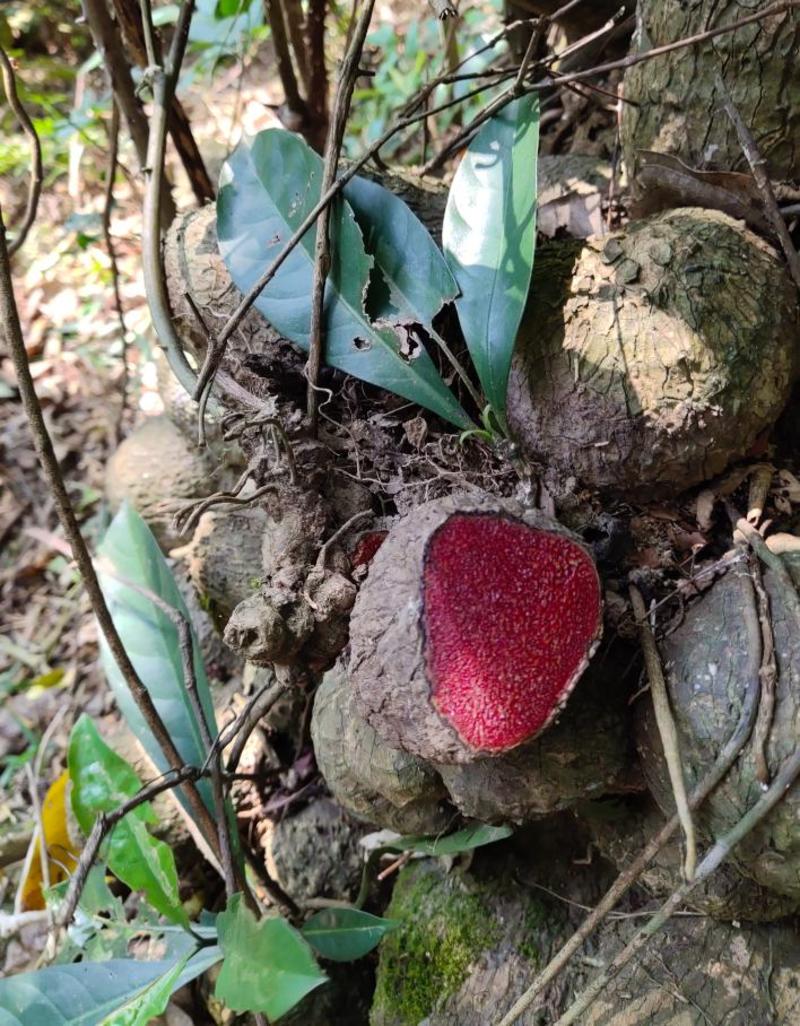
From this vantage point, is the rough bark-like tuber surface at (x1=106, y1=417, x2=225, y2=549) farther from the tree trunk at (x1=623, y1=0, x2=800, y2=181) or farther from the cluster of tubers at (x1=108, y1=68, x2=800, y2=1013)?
the tree trunk at (x1=623, y1=0, x2=800, y2=181)

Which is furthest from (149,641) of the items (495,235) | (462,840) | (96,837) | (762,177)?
(762,177)

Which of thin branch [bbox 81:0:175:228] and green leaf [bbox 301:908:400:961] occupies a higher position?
thin branch [bbox 81:0:175:228]

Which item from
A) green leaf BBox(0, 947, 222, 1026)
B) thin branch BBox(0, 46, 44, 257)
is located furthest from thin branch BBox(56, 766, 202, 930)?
thin branch BBox(0, 46, 44, 257)

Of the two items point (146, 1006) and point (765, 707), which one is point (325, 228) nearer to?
point (765, 707)

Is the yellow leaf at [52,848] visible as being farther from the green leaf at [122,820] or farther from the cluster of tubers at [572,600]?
the cluster of tubers at [572,600]

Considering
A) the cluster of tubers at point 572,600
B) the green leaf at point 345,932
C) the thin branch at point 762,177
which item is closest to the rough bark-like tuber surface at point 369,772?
the cluster of tubers at point 572,600

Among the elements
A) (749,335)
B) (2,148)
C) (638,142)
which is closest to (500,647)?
(749,335)
